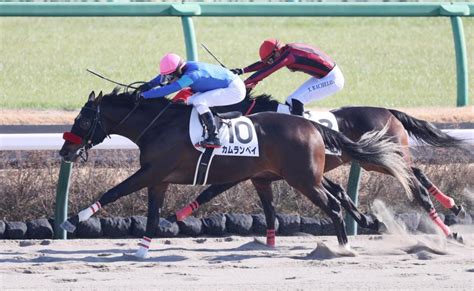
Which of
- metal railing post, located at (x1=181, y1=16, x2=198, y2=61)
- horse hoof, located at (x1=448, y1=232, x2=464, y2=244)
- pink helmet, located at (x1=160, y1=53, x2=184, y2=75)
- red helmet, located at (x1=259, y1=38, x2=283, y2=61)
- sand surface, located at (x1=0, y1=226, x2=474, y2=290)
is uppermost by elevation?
metal railing post, located at (x1=181, y1=16, x2=198, y2=61)

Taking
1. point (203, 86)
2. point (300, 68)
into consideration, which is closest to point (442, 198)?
point (300, 68)

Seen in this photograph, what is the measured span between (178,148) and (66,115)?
4.30 m

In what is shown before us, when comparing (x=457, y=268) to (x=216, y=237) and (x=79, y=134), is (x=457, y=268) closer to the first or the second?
(x=216, y=237)

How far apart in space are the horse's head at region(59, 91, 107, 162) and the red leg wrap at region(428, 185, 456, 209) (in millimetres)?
2838

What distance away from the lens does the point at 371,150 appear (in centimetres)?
973

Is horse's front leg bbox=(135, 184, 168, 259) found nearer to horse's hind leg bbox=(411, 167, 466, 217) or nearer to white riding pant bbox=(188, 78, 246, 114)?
white riding pant bbox=(188, 78, 246, 114)

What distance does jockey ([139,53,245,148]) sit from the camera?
9.29m

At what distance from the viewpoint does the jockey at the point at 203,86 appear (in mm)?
9289

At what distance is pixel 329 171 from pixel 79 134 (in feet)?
8.24

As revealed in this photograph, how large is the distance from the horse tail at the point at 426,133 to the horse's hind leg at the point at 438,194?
1.11 ft

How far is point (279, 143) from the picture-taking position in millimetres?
9328

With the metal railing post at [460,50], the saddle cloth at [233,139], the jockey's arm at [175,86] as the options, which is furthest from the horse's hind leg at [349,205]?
the metal railing post at [460,50]

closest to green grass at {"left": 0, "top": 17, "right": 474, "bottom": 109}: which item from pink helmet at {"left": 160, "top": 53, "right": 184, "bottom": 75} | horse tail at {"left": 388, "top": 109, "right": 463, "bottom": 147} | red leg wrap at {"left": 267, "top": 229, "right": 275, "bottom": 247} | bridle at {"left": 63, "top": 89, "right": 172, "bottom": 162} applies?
horse tail at {"left": 388, "top": 109, "right": 463, "bottom": 147}

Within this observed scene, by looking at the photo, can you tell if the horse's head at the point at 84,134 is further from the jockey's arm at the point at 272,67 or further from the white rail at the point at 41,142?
the jockey's arm at the point at 272,67
